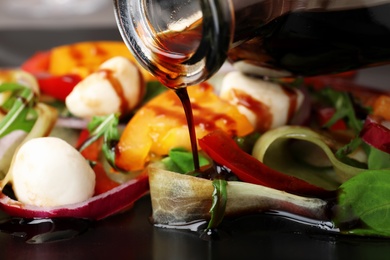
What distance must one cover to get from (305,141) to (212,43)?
58cm

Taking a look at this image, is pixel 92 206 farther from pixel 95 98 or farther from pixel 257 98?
pixel 257 98

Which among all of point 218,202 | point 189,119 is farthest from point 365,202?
point 189,119

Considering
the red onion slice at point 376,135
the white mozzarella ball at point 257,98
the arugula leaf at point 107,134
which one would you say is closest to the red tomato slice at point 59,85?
the arugula leaf at point 107,134

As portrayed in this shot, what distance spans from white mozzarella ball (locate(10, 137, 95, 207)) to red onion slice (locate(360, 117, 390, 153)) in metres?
0.68

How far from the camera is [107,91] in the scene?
6.26 feet

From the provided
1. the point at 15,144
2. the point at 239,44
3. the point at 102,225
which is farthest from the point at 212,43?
the point at 15,144

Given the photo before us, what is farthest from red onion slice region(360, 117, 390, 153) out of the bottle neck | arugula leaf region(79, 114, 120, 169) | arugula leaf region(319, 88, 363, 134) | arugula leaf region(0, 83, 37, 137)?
arugula leaf region(0, 83, 37, 137)

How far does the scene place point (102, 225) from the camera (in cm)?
163

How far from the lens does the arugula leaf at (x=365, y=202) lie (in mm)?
1554

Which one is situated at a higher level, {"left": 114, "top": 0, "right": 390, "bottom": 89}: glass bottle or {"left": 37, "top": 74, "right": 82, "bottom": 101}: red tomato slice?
{"left": 114, "top": 0, "right": 390, "bottom": 89}: glass bottle

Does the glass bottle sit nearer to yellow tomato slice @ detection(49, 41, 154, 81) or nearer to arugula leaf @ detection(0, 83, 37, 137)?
arugula leaf @ detection(0, 83, 37, 137)

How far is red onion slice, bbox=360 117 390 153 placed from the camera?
1716 millimetres

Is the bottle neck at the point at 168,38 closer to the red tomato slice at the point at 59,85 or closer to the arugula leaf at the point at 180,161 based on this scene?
the arugula leaf at the point at 180,161

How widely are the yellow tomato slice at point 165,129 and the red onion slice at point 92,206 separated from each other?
0.07 m
